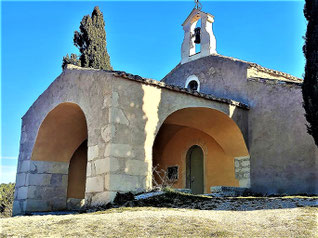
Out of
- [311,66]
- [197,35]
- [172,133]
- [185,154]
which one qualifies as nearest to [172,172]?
[185,154]

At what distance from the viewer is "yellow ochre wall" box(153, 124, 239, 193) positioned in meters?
11.1

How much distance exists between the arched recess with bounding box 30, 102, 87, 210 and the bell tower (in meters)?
4.73

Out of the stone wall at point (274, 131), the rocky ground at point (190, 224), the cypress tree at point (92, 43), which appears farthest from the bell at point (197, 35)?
the rocky ground at point (190, 224)

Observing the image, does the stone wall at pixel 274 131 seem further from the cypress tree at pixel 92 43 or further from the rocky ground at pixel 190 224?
the cypress tree at pixel 92 43

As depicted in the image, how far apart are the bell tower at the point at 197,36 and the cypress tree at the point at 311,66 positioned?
15.1 ft

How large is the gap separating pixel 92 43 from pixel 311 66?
8815 mm

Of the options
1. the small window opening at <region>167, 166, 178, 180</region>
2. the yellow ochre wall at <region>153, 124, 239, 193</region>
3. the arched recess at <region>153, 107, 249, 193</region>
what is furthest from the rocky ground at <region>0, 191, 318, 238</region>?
the small window opening at <region>167, 166, 178, 180</region>

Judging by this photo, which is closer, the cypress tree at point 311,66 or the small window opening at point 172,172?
the cypress tree at point 311,66

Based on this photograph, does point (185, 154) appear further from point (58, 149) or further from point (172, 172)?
point (58, 149)

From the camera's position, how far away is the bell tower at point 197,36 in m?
12.1

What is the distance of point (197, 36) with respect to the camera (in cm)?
1273

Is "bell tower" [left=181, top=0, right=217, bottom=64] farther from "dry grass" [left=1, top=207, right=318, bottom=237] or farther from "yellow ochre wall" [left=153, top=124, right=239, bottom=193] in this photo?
"dry grass" [left=1, top=207, right=318, bottom=237]

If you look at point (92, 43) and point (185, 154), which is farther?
point (92, 43)

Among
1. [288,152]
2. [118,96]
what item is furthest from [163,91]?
[288,152]
